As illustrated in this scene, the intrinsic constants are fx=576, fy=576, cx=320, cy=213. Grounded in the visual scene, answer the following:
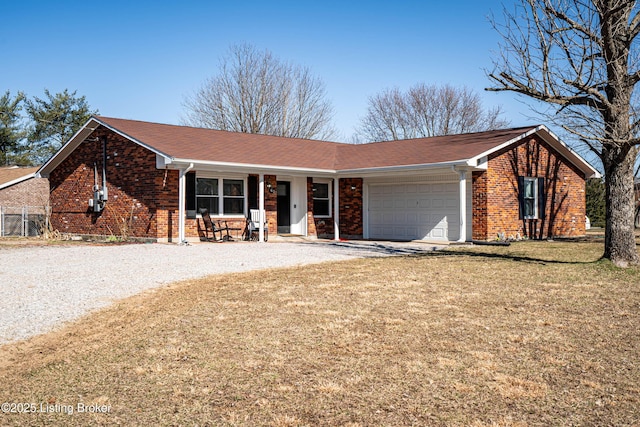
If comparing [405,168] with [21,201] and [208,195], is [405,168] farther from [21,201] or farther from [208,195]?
[21,201]

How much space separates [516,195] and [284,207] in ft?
26.1

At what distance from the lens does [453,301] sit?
25.8ft

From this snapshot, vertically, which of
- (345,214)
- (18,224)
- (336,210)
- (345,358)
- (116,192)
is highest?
(116,192)

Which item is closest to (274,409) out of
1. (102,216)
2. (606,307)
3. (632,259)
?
(606,307)

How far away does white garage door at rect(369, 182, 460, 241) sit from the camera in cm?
1867

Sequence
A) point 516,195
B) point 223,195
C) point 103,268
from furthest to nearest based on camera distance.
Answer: point 516,195 → point 223,195 → point 103,268

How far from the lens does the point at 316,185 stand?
69.6 feet

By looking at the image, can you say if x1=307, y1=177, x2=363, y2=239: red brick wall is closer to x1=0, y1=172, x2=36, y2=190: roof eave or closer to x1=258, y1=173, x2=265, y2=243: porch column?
x1=258, y1=173, x2=265, y2=243: porch column

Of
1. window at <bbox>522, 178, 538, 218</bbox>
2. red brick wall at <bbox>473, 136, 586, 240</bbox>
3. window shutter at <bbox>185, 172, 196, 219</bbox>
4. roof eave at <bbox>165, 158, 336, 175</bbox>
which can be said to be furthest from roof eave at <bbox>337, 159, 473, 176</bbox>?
window shutter at <bbox>185, 172, 196, 219</bbox>

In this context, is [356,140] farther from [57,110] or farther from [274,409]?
[274,409]

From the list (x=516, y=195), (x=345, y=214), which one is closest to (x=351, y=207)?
(x=345, y=214)

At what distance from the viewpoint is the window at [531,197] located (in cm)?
1912

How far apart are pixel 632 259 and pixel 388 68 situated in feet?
51.4

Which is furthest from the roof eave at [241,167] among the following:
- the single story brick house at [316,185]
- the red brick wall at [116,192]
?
the red brick wall at [116,192]
